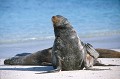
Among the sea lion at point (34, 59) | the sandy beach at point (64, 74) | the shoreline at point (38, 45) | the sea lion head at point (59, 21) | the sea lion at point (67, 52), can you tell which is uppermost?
the sea lion head at point (59, 21)

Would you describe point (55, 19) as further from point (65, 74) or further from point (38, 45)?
point (38, 45)

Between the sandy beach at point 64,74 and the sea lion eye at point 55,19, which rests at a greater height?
the sea lion eye at point 55,19

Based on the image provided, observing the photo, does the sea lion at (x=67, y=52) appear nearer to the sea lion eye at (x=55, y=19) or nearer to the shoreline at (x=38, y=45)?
the sea lion eye at (x=55, y=19)

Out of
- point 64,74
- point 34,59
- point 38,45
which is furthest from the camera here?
point 38,45

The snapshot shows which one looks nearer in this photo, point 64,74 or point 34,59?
point 64,74

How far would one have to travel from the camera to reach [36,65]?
10.3 meters

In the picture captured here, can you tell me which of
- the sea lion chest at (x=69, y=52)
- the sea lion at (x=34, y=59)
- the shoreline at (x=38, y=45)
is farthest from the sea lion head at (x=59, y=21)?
the shoreline at (x=38, y=45)

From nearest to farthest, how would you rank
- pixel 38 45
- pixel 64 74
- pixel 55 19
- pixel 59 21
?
pixel 64 74 < pixel 55 19 < pixel 59 21 < pixel 38 45

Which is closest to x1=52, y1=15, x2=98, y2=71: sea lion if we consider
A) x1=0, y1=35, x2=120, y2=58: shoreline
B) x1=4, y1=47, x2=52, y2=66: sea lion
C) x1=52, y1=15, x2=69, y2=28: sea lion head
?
x1=52, y1=15, x2=69, y2=28: sea lion head

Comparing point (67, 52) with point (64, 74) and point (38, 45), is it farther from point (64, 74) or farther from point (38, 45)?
point (38, 45)

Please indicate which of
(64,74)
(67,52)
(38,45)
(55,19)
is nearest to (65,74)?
(64,74)

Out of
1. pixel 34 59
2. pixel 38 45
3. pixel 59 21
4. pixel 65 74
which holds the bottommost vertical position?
pixel 38 45

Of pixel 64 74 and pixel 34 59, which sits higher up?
pixel 64 74

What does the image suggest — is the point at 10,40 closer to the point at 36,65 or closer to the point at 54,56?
the point at 36,65
